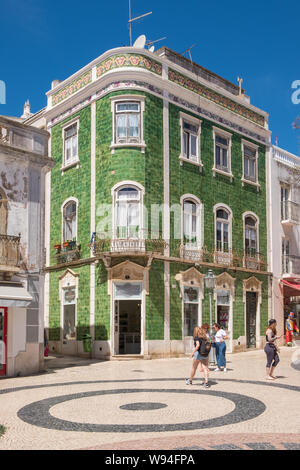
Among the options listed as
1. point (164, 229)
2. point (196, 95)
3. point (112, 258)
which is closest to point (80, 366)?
point (112, 258)

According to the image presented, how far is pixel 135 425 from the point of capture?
8.89m

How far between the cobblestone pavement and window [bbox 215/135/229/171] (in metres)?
13.5

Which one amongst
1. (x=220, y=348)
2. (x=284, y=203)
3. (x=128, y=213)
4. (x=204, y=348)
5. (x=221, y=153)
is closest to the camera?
(x=204, y=348)

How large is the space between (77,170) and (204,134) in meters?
6.57

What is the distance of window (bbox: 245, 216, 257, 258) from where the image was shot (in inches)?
1175

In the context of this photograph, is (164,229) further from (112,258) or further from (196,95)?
(196,95)

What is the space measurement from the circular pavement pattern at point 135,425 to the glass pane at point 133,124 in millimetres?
14312

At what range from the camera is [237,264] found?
2862cm

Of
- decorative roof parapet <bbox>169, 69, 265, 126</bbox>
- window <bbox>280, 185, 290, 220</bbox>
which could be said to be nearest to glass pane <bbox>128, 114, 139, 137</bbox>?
decorative roof parapet <bbox>169, 69, 265, 126</bbox>

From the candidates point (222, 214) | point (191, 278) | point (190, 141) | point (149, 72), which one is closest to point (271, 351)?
point (191, 278)

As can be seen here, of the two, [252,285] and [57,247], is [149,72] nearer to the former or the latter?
[57,247]

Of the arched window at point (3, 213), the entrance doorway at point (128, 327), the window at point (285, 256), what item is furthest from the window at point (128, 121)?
the window at point (285, 256)

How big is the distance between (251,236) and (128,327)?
9.54m

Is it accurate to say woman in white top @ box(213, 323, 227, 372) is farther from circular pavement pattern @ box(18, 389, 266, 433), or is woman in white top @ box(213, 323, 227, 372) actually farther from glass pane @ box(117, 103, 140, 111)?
glass pane @ box(117, 103, 140, 111)
